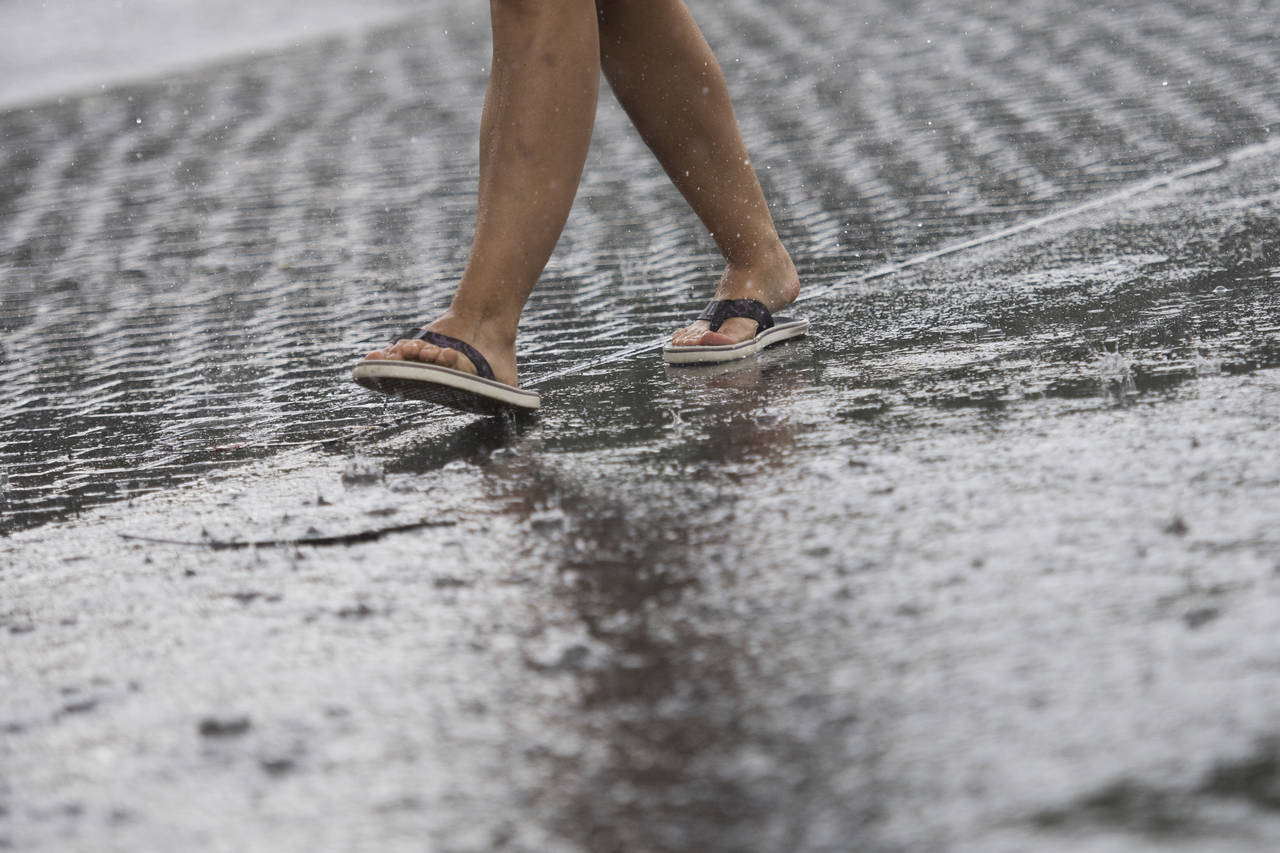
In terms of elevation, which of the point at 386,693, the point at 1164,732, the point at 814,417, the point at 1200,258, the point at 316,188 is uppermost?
the point at 316,188

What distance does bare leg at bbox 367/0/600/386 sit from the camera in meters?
2.33

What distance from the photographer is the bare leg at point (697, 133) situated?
2678mm

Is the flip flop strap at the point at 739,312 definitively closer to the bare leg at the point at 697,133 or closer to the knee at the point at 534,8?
the bare leg at the point at 697,133

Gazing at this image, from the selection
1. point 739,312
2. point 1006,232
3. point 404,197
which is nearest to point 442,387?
point 739,312

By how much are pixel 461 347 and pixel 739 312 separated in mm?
660

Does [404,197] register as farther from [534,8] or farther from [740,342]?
[534,8]

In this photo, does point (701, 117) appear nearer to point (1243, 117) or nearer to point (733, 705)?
point (733, 705)

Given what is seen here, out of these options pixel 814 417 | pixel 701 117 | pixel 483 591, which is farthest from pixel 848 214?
pixel 483 591

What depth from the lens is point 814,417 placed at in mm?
2072

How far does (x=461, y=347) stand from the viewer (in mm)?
2271

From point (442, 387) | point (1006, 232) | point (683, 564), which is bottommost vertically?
point (683, 564)

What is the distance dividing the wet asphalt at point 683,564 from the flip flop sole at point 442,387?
0.05 meters

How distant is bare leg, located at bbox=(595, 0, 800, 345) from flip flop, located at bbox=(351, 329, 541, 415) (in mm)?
489

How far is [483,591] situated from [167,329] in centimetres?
222
